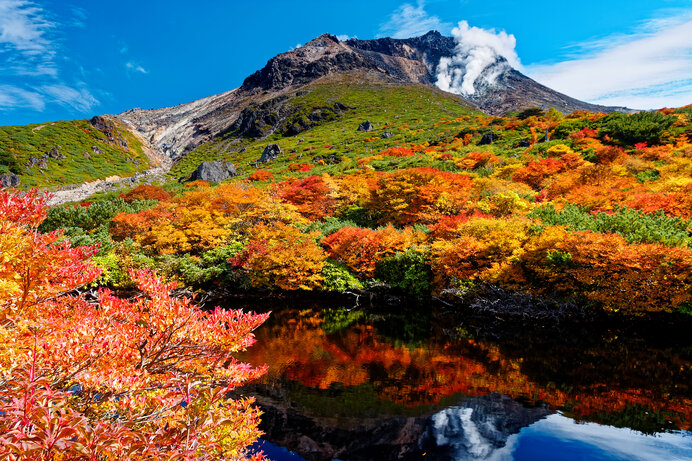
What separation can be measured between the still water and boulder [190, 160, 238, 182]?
43.1 metres

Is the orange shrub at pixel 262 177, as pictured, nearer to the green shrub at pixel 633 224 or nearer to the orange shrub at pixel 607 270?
the green shrub at pixel 633 224

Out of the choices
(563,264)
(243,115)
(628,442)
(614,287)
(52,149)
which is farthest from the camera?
(243,115)

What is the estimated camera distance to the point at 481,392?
33.5ft

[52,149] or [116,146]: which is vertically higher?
[116,146]

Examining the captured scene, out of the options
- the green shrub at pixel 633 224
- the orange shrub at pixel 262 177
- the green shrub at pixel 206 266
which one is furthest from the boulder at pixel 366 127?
the green shrub at pixel 633 224

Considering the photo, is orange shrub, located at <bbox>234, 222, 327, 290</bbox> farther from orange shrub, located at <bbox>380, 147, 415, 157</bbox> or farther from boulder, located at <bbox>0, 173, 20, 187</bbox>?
boulder, located at <bbox>0, 173, 20, 187</bbox>

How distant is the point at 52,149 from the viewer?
2982 inches

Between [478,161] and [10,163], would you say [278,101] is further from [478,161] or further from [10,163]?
[478,161]

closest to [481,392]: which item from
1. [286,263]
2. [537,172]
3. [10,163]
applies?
[286,263]

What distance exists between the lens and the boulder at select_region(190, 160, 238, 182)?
5272 centimetres

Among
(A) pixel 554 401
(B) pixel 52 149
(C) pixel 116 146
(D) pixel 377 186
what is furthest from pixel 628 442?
(C) pixel 116 146

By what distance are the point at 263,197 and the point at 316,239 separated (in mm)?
6788

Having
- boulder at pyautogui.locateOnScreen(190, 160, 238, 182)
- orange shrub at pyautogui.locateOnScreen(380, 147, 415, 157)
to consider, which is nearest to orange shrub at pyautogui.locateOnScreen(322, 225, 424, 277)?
orange shrub at pyautogui.locateOnScreen(380, 147, 415, 157)

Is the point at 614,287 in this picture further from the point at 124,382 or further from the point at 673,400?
the point at 124,382
